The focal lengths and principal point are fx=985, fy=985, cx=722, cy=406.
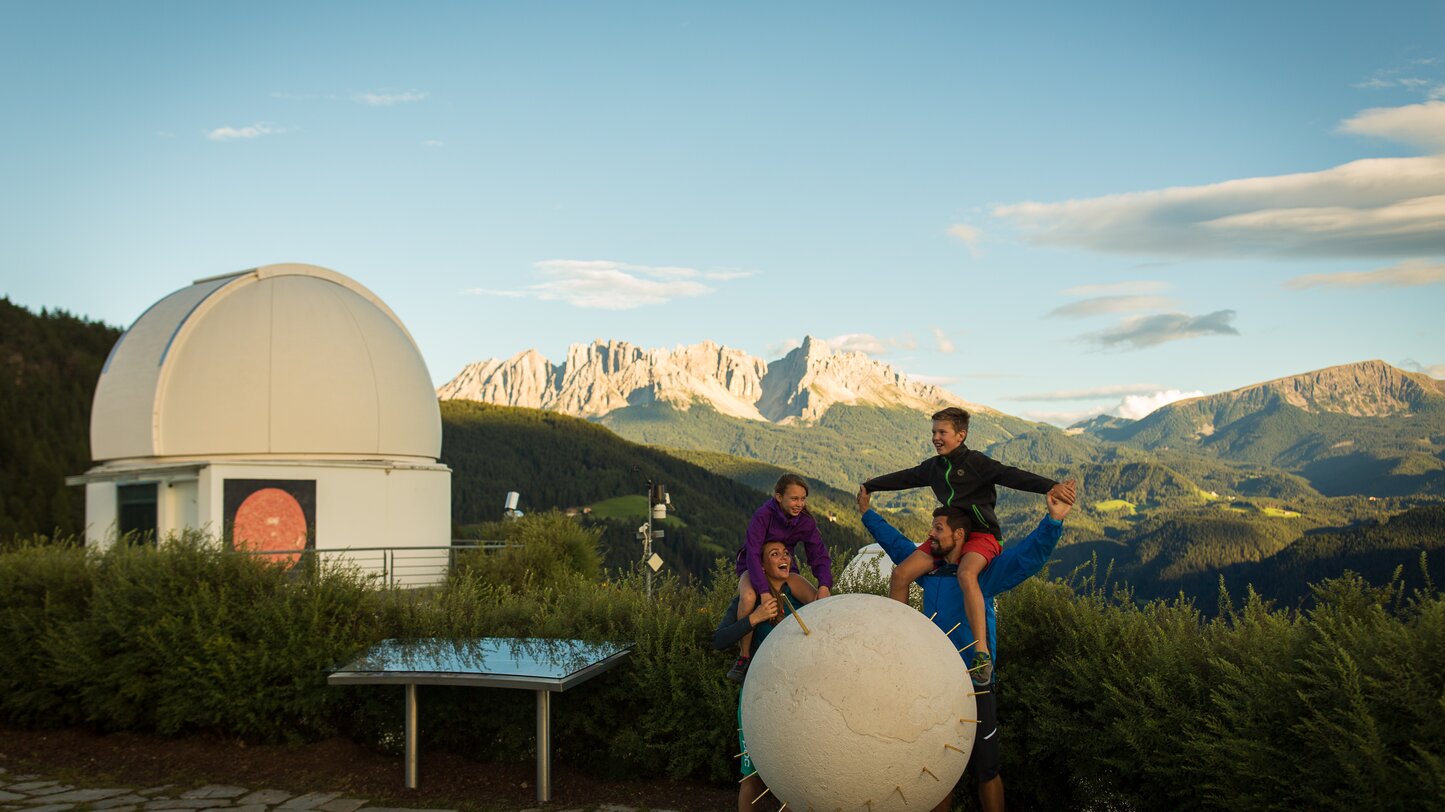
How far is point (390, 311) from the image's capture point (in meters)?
21.6

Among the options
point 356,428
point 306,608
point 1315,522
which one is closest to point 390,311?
point 356,428

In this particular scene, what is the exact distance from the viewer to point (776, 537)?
20.6 feet

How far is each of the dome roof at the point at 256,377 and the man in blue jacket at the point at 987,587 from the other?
15.1 meters

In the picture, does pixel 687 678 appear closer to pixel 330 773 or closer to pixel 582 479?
pixel 330 773

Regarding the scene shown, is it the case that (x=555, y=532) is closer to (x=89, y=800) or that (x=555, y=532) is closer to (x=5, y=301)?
(x=89, y=800)

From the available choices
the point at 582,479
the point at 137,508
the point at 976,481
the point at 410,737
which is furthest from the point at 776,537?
the point at 582,479

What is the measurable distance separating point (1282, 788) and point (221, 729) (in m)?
7.88

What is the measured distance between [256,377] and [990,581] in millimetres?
16219

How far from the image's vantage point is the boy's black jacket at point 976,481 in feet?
19.0

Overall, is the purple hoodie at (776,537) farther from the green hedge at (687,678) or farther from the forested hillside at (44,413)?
the forested hillside at (44,413)

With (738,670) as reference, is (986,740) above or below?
below

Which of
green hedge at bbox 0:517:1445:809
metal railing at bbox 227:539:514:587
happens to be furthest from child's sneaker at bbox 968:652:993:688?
metal railing at bbox 227:539:514:587

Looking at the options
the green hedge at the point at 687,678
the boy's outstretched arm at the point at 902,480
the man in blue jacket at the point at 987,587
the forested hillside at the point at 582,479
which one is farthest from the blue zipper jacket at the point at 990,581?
the forested hillside at the point at 582,479

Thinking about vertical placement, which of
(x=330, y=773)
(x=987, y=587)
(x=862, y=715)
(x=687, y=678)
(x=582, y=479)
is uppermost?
(x=987, y=587)
